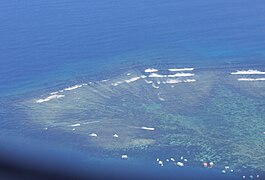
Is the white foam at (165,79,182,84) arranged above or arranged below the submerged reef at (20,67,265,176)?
above

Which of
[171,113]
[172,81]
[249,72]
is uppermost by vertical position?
[249,72]

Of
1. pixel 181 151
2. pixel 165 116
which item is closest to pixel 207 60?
pixel 165 116

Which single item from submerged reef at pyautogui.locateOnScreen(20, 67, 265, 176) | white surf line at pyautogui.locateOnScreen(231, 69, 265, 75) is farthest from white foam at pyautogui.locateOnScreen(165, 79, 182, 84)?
white surf line at pyautogui.locateOnScreen(231, 69, 265, 75)

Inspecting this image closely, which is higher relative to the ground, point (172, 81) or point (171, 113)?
point (172, 81)

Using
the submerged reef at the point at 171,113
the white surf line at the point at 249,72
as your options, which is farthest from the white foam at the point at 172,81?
the white surf line at the point at 249,72

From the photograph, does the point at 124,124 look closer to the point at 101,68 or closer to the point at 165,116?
the point at 165,116

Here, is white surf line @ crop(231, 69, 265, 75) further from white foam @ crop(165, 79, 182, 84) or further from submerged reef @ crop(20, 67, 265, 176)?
white foam @ crop(165, 79, 182, 84)

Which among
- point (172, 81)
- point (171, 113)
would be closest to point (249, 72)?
point (172, 81)

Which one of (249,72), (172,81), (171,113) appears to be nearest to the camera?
(171,113)

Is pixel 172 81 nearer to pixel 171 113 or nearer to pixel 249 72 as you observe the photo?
pixel 171 113
